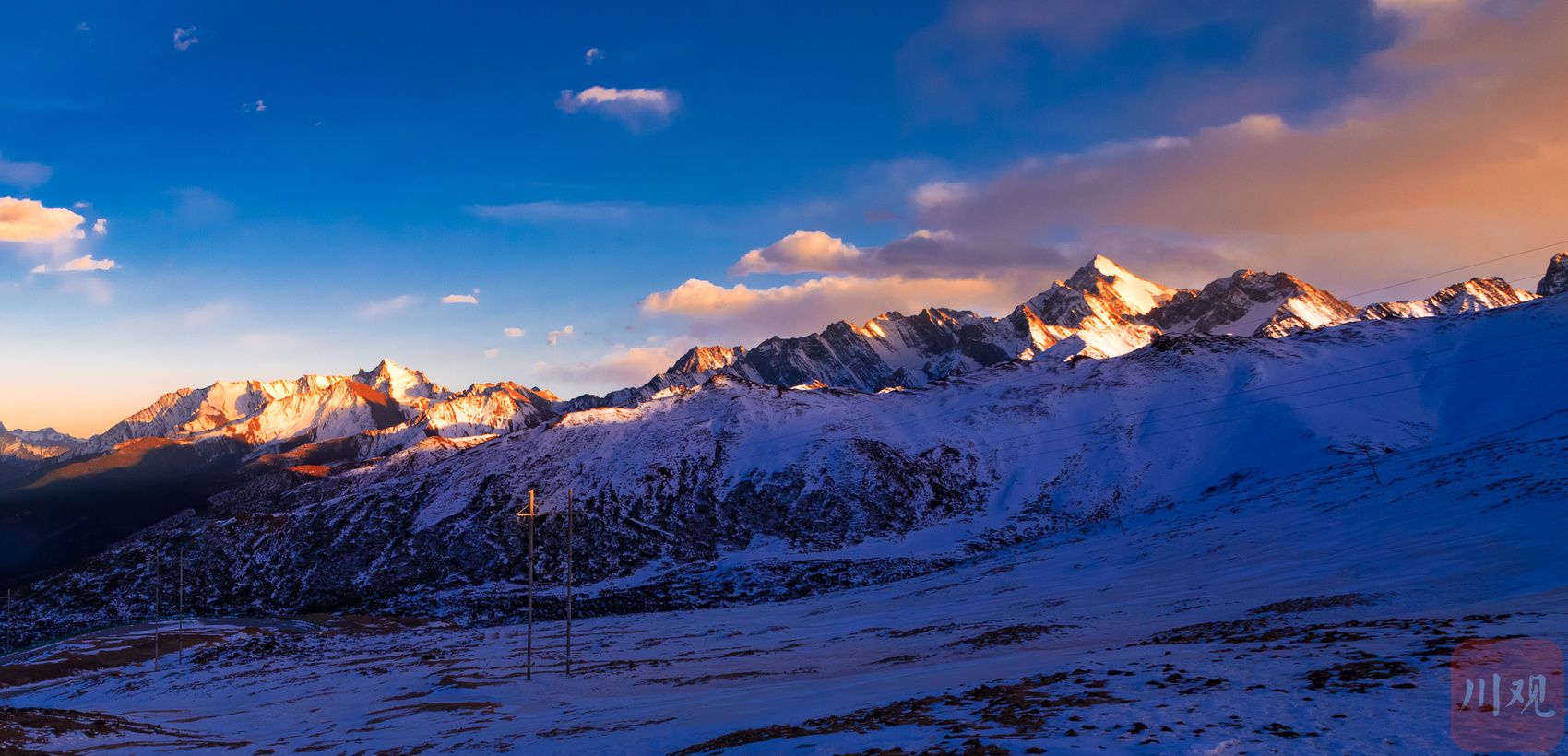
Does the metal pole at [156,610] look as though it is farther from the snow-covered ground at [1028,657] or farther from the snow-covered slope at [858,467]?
the snow-covered slope at [858,467]

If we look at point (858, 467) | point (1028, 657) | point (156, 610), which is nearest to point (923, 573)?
point (858, 467)

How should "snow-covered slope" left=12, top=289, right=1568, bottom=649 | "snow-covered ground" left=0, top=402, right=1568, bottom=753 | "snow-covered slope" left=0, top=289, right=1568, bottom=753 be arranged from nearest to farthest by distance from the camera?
1. "snow-covered ground" left=0, top=402, right=1568, bottom=753
2. "snow-covered slope" left=0, top=289, right=1568, bottom=753
3. "snow-covered slope" left=12, top=289, right=1568, bottom=649

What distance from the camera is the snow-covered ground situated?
55.6 ft

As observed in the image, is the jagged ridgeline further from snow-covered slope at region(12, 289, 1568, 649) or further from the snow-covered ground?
the snow-covered ground

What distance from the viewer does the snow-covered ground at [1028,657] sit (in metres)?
16.9

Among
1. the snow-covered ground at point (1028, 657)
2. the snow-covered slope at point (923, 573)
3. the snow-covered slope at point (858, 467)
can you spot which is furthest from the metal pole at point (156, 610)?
the snow-covered slope at point (858, 467)

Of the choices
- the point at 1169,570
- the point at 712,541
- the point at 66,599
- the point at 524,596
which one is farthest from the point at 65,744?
the point at 66,599

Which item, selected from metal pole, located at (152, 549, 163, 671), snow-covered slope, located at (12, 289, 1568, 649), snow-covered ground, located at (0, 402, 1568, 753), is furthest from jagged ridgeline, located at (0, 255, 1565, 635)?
snow-covered ground, located at (0, 402, 1568, 753)

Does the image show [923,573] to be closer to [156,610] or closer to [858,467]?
[858,467]

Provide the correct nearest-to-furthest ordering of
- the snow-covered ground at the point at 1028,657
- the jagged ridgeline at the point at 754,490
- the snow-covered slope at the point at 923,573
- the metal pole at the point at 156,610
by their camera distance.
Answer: the snow-covered ground at the point at 1028,657, the snow-covered slope at the point at 923,573, the metal pole at the point at 156,610, the jagged ridgeline at the point at 754,490

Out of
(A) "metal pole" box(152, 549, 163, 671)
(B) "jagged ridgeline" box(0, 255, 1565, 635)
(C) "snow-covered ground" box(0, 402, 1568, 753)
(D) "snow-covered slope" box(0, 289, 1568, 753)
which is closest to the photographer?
(C) "snow-covered ground" box(0, 402, 1568, 753)

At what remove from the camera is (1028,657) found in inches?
1202

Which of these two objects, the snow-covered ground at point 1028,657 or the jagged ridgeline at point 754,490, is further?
the jagged ridgeline at point 754,490

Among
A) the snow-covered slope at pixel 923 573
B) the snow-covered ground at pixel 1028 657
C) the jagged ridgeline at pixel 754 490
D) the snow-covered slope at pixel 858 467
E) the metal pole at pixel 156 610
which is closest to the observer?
the snow-covered ground at pixel 1028 657
